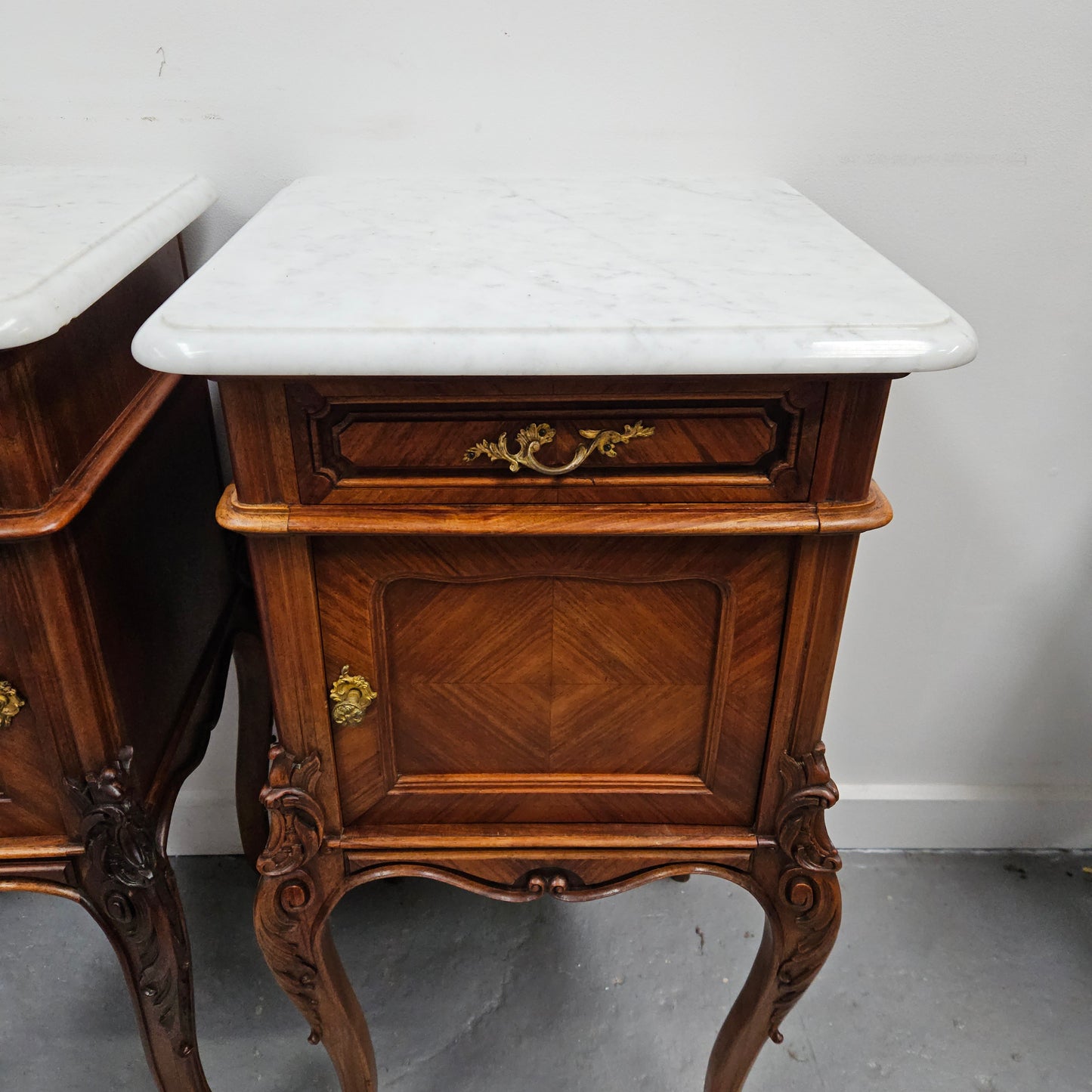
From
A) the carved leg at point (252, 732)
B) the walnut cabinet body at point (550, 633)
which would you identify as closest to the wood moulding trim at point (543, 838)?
the walnut cabinet body at point (550, 633)

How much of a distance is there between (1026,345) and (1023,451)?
0.40 ft

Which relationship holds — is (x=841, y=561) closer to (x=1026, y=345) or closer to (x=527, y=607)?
(x=527, y=607)

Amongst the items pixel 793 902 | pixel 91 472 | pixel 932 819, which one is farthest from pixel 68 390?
pixel 932 819

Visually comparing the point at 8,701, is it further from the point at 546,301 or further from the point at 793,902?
the point at 793,902

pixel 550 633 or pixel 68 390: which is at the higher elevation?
pixel 68 390

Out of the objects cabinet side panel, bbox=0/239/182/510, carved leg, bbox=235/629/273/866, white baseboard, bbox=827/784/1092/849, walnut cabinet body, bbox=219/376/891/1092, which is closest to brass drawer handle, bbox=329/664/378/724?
walnut cabinet body, bbox=219/376/891/1092

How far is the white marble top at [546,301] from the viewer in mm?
504

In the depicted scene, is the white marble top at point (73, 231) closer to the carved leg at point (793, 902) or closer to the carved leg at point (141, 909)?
the carved leg at point (141, 909)

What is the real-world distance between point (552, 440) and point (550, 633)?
0.15 metres

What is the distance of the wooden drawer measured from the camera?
0.55 metres

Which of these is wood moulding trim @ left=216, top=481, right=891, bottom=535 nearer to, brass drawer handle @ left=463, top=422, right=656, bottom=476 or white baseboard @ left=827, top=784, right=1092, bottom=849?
brass drawer handle @ left=463, top=422, right=656, bottom=476

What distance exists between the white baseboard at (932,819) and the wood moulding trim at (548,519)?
29.7 inches

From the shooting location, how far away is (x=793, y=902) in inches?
28.6

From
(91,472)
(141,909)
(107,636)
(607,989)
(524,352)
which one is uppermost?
(524,352)
